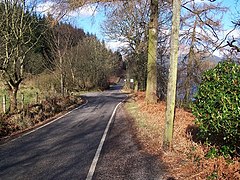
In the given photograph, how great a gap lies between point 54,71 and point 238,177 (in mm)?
31146

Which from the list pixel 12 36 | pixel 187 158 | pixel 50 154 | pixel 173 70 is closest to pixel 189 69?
pixel 12 36

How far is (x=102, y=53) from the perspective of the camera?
61969mm

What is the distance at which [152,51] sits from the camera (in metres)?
17.9

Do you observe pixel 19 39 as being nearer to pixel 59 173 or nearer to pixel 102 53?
pixel 59 173

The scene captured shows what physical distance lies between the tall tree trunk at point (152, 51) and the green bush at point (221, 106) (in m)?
10.8

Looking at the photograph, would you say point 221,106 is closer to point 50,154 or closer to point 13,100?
point 50,154

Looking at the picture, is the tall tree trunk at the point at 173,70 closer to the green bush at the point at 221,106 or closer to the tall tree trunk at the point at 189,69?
the green bush at the point at 221,106

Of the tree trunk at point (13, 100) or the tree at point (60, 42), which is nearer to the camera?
the tree trunk at point (13, 100)

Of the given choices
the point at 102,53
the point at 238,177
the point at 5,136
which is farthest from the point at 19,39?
the point at 102,53

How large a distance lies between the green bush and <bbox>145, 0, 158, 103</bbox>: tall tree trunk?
1076 cm

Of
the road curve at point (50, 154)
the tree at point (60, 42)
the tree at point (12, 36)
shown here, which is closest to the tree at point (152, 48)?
the tree at point (12, 36)

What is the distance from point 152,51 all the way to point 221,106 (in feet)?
39.8

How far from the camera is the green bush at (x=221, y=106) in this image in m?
5.82

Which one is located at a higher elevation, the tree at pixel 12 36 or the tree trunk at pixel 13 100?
the tree at pixel 12 36
